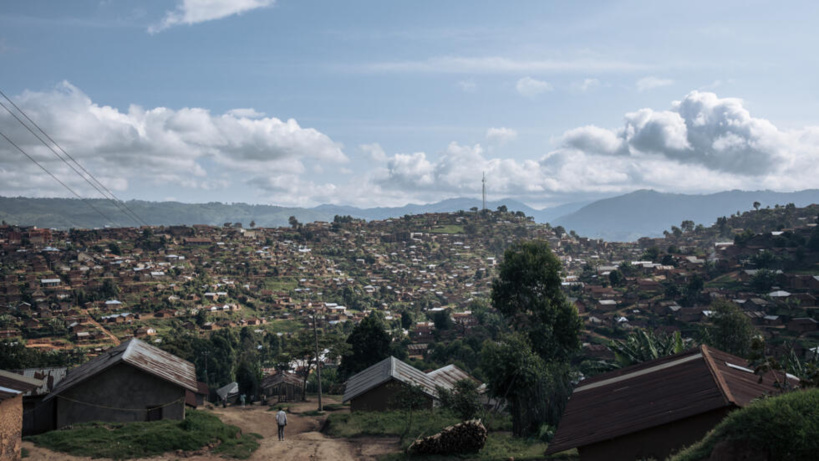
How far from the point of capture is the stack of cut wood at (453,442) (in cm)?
1528

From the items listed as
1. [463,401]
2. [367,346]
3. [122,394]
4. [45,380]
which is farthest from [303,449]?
[367,346]

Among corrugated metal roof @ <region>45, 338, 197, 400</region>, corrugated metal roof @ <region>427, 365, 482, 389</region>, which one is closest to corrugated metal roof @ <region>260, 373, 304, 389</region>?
corrugated metal roof @ <region>427, 365, 482, 389</region>

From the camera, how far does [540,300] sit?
28562mm

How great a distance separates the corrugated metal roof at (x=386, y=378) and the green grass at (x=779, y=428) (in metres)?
16.7

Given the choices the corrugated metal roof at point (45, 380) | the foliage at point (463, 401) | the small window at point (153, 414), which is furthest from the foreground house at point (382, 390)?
the corrugated metal roof at point (45, 380)

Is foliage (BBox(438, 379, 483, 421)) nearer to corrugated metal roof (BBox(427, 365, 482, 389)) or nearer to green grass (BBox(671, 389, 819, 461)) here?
corrugated metal roof (BBox(427, 365, 482, 389))

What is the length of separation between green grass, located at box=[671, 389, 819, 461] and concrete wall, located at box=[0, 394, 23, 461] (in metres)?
14.4

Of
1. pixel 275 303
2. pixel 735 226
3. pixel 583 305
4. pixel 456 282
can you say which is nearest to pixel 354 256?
pixel 456 282

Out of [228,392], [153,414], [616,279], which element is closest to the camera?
[153,414]

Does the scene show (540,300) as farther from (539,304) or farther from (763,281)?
(763,281)

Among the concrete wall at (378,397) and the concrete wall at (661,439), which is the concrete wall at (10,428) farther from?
the concrete wall at (378,397)

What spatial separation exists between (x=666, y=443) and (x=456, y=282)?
414 feet

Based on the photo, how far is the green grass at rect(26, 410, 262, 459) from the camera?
1503 centimetres

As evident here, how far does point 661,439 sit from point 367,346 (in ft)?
114
